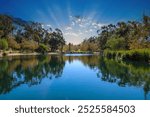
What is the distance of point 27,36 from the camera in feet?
156

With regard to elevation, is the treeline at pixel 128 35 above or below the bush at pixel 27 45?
above

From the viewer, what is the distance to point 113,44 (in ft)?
98.0

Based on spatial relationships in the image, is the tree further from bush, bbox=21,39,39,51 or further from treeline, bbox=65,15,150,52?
treeline, bbox=65,15,150,52

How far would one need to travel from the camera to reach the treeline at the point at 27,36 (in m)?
39.7

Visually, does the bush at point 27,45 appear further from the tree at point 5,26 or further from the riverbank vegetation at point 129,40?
the riverbank vegetation at point 129,40

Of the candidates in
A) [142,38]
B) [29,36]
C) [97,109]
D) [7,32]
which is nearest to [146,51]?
[142,38]

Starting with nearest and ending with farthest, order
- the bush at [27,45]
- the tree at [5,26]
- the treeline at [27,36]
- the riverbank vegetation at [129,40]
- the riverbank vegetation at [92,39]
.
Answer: the riverbank vegetation at [129,40], the riverbank vegetation at [92,39], the tree at [5,26], the treeline at [27,36], the bush at [27,45]

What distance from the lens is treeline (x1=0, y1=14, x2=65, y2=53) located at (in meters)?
39.7

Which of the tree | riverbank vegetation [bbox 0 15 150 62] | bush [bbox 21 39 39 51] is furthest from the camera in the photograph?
bush [bbox 21 39 39 51]

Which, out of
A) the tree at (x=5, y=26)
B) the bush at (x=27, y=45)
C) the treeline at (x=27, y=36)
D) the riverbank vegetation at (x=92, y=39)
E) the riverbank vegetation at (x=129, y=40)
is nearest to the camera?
the riverbank vegetation at (x=129, y=40)

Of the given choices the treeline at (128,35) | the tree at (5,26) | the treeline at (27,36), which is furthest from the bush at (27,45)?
the treeline at (128,35)

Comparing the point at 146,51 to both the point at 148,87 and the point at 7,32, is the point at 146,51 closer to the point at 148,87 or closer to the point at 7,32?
the point at 148,87

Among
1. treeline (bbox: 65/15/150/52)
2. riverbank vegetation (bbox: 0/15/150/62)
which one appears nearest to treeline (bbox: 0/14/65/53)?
riverbank vegetation (bbox: 0/15/150/62)

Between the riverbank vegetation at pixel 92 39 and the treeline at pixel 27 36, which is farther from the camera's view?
the treeline at pixel 27 36
